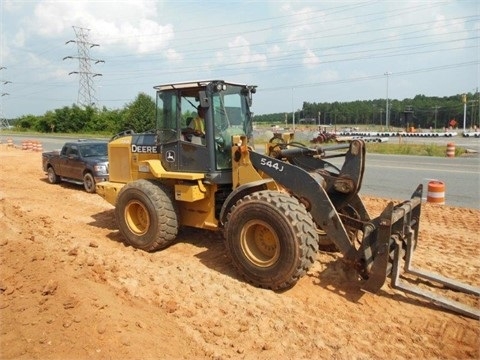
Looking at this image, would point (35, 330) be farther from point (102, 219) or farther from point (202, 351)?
point (102, 219)

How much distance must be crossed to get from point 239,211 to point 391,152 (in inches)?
900

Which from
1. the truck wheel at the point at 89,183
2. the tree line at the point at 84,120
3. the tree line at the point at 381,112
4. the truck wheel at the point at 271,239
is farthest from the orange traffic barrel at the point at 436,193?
the tree line at the point at 381,112

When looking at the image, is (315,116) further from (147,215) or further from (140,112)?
(147,215)

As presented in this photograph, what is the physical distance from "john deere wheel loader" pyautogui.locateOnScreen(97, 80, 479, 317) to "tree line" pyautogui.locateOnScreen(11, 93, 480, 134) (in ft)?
3.19

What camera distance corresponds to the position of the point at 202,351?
3.95 m

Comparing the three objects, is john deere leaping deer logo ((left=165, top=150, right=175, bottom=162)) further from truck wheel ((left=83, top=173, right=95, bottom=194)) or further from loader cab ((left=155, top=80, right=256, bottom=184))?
truck wheel ((left=83, top=173, right=95, bottom=194))

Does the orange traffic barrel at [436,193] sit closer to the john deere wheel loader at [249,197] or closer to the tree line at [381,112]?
the john deere wheel loader at [249,197]

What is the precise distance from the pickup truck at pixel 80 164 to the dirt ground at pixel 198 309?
6.14 metres

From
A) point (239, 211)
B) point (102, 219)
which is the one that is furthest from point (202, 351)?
point (102, 219)

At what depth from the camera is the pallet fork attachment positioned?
15.7ft

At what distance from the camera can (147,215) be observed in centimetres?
686

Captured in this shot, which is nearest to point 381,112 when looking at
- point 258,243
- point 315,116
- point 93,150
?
point 315,116

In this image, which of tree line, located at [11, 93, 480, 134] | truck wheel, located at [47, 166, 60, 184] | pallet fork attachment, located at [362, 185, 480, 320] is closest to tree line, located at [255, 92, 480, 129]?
tree line, located at [11, 93, 480, 134]

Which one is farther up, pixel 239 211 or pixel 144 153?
pixel 144 153
